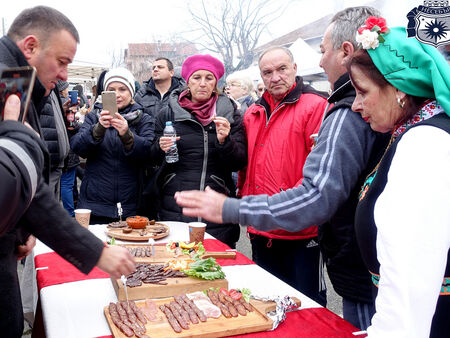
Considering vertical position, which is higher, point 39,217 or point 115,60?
point 115,60

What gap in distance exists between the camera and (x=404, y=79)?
117 centimetres

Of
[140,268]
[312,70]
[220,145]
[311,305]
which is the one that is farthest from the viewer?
[312,70]

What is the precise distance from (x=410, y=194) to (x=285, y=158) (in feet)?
5.45

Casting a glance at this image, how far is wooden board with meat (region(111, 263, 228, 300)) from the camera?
67.2 inches

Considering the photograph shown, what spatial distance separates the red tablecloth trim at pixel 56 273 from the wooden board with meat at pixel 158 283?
249 millimetres

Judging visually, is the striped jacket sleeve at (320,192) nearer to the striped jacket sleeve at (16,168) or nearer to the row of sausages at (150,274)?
the row of sausages at (150,274)

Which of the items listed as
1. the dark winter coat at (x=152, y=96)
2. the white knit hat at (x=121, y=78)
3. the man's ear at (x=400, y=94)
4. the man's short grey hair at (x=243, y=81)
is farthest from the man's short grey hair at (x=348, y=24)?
the man's short grey hair at (x=243, y=81)

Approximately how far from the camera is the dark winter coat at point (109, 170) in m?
→ 3.37

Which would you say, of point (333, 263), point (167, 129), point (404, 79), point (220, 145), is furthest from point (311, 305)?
point (167, 129)

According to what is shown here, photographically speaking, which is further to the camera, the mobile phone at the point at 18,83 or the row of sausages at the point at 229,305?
the row of sausages at the point at 229,305

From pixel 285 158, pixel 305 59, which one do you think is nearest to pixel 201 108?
pixel 285 158

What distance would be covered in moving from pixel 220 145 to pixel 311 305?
148cm

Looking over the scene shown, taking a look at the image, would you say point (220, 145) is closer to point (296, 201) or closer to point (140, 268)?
point (140, 268)

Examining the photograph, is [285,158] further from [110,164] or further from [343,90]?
[110,164]
